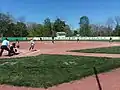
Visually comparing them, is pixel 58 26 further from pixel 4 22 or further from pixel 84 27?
pixel 4 22

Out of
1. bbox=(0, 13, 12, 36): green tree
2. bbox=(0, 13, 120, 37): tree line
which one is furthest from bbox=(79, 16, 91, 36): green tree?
bbox=(0, 13, 12, 36): green tree

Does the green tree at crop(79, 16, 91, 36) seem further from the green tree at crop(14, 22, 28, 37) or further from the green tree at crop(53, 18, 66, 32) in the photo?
the green tree at crop(14, 22, 28, 37)

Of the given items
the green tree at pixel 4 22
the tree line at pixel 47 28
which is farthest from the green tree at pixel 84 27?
the green tree at pixel 4 22

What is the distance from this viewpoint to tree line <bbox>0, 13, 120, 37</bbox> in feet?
409

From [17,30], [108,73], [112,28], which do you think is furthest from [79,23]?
[108,73]

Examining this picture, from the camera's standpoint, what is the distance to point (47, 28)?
5300 inches

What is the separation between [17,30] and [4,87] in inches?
4602

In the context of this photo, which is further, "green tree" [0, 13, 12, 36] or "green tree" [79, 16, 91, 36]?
"green tree" [79, 16, 91, 36]

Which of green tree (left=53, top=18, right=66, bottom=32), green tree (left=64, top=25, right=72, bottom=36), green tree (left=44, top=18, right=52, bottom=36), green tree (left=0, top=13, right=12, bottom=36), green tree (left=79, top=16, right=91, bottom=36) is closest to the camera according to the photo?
green tree (left=0, top=13, right=12, bottom=36)

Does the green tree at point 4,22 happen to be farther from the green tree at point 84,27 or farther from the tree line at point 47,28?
the green tree at point 84,27

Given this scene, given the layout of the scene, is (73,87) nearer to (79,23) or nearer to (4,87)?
(4,87)

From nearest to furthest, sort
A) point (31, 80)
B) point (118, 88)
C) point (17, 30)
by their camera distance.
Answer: point (118, 88) → point (31, 80) → point (17, 30)

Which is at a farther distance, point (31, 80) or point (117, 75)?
point (117, 75)

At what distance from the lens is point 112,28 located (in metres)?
146
